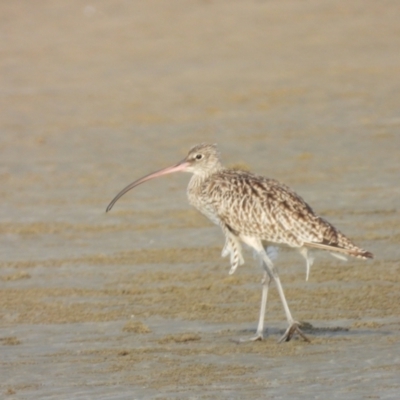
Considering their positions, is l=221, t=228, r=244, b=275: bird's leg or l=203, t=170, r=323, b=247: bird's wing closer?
l=203, t=170, r=323, b=247: bird's wing

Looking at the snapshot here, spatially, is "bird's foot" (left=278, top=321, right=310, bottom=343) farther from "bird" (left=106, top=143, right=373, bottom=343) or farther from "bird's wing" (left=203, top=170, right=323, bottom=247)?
"bird's wing" (left=203, top=170, right=323, bottom=247)

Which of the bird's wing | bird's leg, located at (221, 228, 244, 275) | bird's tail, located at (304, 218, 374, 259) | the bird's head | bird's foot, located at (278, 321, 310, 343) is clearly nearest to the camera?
bird's foot, located at (278, 321, 310, 343)

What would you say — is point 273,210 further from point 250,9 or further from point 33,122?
point 250,9

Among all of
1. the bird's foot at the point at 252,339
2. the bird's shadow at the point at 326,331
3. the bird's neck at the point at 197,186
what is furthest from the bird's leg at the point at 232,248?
the bird's foot at the point at 252,339

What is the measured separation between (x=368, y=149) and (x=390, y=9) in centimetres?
946

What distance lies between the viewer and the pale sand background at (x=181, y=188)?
8344mm

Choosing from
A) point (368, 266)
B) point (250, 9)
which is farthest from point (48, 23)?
point (368, 266)

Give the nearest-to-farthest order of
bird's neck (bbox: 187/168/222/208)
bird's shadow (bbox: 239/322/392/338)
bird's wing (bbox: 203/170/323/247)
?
bird's shadow (bbox: 239/322/392/338), bird's wing (bbox: 203/170/323/247), bird's neck (bbox: 187/168/222/208)

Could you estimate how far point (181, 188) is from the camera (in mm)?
14070

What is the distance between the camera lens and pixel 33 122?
18.0 m

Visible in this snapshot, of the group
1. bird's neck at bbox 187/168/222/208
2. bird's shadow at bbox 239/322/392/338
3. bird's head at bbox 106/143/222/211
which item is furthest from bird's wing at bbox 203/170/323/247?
bird's shadow at bbox 239/322/392/338

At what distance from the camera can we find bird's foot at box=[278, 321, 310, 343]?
28.8 ft

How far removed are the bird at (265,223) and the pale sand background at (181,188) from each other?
15.9 inches

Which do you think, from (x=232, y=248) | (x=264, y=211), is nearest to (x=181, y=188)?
(x=232, y=248)
